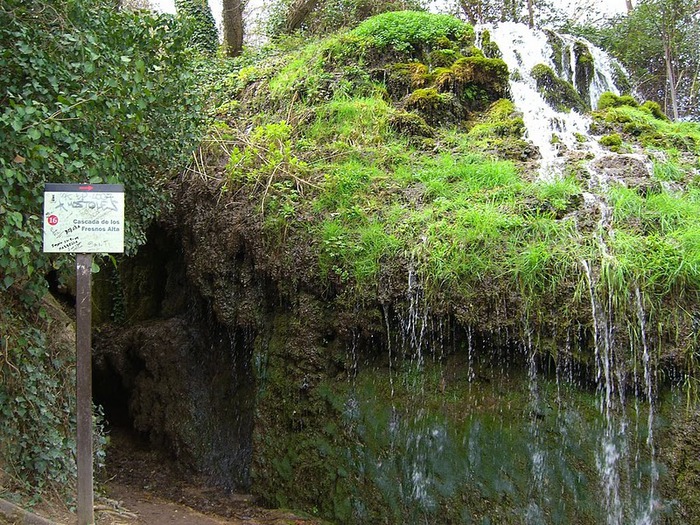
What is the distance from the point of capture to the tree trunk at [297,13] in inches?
488

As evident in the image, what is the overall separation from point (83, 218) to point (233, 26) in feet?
31.4

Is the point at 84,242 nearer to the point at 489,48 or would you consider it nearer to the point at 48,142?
the point at 48,142

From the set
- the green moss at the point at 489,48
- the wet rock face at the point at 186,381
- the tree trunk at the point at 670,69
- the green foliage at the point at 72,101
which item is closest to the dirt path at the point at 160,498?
the wet rock face at the point at 186,381

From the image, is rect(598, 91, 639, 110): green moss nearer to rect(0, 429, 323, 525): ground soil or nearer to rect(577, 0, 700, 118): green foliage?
rect(577, 0, 700, 118): green foliage

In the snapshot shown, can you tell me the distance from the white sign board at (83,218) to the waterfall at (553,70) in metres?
5.80

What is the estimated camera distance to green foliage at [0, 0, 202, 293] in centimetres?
401

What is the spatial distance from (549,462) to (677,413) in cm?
109

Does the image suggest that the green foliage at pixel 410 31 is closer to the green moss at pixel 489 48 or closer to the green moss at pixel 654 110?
the green moss at pixel 489 48

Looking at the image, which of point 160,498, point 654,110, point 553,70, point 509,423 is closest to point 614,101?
point 654,110

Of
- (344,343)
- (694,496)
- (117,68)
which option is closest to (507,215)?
(344,343)

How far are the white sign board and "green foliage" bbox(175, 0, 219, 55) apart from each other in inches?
337

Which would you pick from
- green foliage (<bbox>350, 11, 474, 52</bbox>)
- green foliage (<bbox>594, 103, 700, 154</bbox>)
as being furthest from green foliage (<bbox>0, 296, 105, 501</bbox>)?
green foliage (<bbox>594, 103, 700, 154</bbox>)

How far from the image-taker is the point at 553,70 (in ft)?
32.1

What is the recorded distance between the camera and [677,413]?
4.67 m
